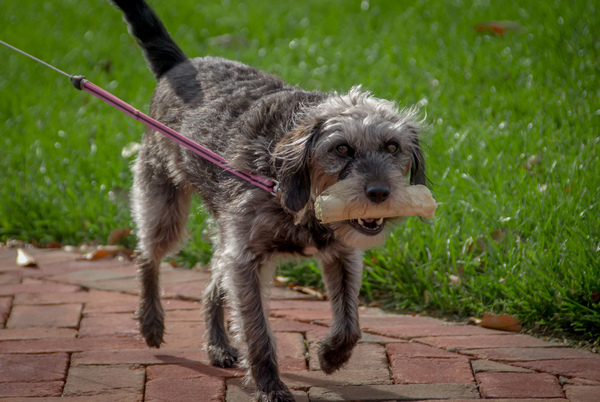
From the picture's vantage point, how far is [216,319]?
412cm

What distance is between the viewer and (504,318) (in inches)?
159

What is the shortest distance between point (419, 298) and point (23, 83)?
585cm

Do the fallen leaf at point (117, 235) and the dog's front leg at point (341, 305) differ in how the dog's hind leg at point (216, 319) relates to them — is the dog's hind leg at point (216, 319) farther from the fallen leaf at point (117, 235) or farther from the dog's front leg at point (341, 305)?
the fallen leaf at point (117, 235)

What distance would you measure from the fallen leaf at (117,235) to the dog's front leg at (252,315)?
2.14m

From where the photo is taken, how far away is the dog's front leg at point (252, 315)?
3396mm

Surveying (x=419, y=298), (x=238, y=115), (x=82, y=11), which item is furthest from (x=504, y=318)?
(x=82, y=11)

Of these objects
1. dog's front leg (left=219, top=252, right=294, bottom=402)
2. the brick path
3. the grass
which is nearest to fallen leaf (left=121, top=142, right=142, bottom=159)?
the grass

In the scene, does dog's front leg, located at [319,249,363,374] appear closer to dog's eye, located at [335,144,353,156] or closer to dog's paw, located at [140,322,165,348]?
dog's eye, located at [335,144,353,156]

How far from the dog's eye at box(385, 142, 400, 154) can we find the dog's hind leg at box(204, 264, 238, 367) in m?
1.20

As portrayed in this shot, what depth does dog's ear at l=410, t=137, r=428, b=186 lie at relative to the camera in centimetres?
346

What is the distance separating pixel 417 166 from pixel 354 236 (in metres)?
0.51

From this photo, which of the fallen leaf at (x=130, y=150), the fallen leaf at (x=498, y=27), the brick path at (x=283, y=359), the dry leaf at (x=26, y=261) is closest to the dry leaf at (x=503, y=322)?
the brick path at (x=283, y=359)

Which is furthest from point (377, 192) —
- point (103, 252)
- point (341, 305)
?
point (103, 252)

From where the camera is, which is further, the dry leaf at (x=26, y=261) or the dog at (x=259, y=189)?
the dry leaf at (x=26, y=261)
